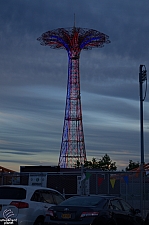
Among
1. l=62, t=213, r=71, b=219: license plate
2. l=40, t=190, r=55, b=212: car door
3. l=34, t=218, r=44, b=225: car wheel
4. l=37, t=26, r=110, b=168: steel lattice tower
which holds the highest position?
l=37, t=26, r=110, b=168: steel lattice tower

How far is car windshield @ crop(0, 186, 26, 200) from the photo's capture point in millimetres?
11852

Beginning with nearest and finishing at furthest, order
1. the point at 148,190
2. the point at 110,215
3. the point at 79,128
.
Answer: the point at 110,215, the point at 148,190, the point at 79,128

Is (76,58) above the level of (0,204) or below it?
above

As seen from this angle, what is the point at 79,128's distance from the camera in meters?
43.5

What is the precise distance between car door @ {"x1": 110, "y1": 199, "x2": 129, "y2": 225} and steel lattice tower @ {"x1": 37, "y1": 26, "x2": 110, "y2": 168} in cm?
3103

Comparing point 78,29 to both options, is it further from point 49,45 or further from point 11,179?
point 11,179

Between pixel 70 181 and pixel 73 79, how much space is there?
66.8 ft

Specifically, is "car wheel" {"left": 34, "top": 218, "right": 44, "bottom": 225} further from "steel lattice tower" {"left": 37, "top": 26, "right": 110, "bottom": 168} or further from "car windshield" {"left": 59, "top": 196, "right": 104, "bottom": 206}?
"steel lattice tower" {"left": 37, "top": 26, "right": 110, "bottom": 168}

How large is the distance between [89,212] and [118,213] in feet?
4.33

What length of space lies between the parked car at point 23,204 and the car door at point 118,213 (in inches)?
80.7

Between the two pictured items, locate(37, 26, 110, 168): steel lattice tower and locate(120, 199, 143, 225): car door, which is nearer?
locate(120, 199, 143, 225): car door

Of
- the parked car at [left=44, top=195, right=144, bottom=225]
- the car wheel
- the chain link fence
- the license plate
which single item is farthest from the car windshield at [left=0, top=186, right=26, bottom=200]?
the chain link fence

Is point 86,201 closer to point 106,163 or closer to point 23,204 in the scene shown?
point 23,204

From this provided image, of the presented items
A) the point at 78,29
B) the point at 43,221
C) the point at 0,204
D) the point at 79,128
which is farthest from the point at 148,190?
the point at 78,29
